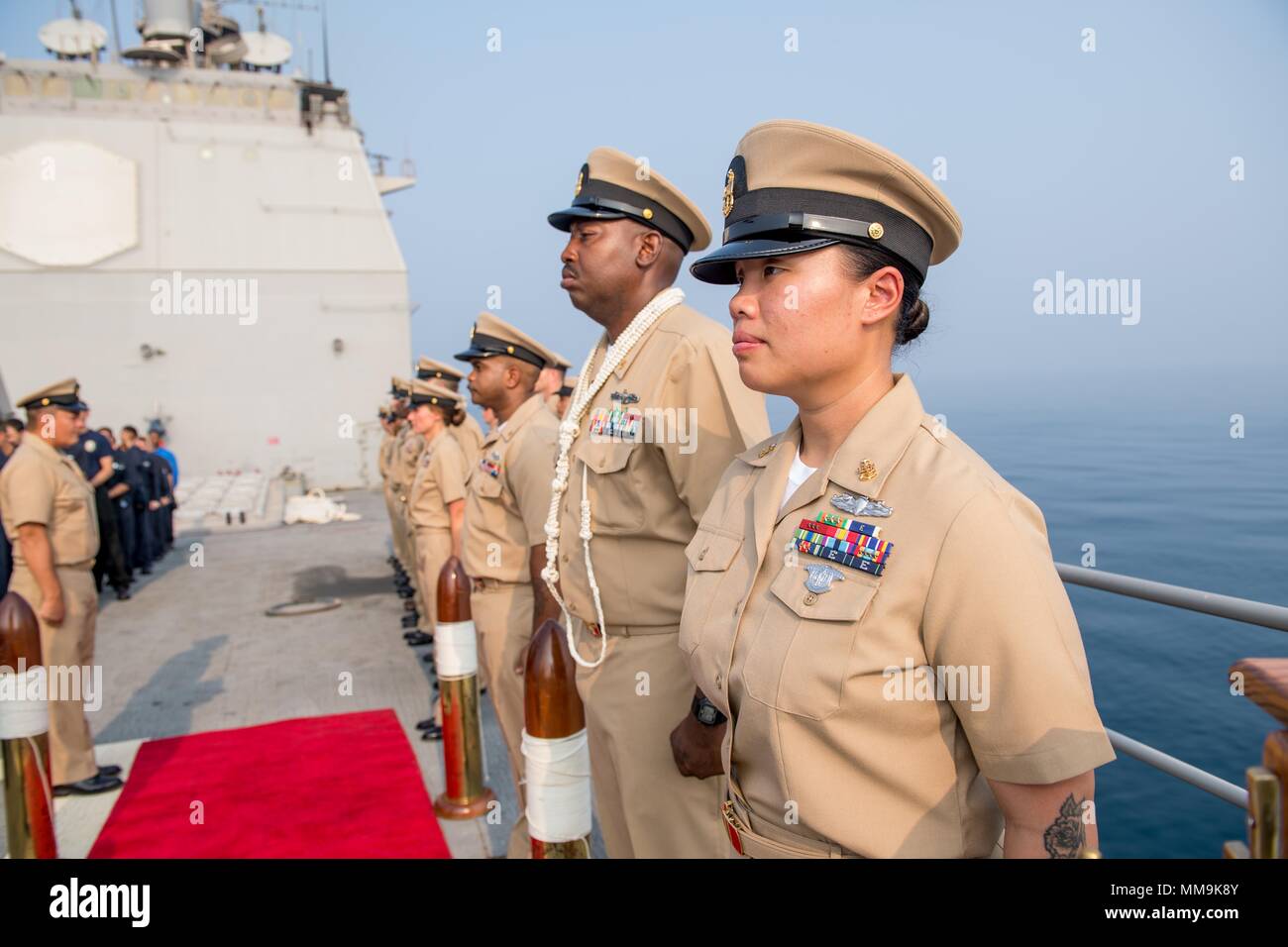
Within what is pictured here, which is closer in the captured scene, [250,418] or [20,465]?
[20,465]

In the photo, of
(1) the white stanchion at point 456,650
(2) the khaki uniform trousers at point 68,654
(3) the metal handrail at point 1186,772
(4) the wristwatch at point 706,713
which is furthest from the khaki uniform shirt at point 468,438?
(3) the metal handrail at point 1186,772

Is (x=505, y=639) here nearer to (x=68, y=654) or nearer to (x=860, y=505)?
(x=68, y=654)

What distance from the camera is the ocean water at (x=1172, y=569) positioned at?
16.5ft

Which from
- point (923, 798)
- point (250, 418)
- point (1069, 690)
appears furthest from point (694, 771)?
point (250, 418)

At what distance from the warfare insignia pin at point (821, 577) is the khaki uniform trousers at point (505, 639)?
2.54 meters

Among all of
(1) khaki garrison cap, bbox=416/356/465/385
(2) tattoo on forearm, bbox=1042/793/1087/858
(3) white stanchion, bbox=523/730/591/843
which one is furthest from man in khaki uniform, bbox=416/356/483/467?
(2) tattoo on forearm, bbox=1042/793/1087/858

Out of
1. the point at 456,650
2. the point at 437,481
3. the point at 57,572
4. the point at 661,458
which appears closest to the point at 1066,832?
the point at 661,458

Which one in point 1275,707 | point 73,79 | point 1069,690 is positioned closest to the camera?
point 1275,707

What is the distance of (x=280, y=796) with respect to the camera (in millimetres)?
4312

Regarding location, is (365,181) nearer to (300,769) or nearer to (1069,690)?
(300,769)

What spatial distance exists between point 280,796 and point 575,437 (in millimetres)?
2686

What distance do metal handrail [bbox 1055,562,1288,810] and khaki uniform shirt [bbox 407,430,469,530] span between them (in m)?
4.40
